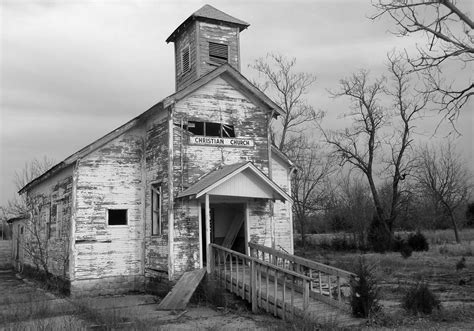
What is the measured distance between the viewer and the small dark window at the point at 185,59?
17.0 meters

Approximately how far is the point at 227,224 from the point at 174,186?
337 centimetres

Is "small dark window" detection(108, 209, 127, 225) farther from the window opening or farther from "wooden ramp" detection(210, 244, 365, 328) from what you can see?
"wooden ramp" detection(210, 244, 365, 328)

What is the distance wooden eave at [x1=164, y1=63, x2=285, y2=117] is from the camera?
45.8ft

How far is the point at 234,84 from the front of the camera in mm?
15109

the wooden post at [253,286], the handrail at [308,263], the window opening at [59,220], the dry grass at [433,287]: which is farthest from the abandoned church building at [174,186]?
Result: the dry grass at [433,287]

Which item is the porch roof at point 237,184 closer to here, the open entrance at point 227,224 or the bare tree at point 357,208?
the open entrance at point 227,224

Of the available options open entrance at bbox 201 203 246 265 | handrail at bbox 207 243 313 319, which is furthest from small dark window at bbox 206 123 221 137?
handrail at bbox 207 243 313 319

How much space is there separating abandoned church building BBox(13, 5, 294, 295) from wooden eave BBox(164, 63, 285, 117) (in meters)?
0.03

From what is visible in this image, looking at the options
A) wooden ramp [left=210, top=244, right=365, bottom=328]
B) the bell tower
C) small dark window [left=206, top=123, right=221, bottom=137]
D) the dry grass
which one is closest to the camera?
the dry grass

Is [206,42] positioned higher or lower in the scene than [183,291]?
higher

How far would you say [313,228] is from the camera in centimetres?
5266

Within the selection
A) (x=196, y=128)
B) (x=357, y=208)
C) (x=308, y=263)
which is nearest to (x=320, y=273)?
(x=308, y=263)

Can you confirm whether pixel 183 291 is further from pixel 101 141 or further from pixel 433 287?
pixel 433 287

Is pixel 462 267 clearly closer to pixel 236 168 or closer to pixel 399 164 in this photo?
pixel 236 168
